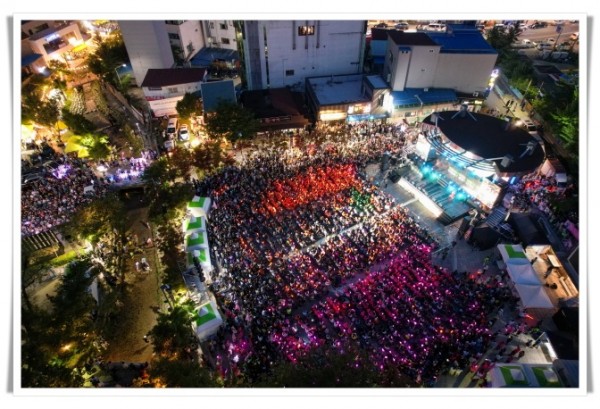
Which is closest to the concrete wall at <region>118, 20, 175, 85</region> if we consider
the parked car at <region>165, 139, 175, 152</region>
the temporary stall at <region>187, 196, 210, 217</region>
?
the parked car at <region>165, 139, 175, 152</region>

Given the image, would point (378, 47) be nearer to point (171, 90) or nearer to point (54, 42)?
point (171, 90)

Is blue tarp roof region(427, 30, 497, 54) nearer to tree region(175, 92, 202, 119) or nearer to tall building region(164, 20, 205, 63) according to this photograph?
tree region(175, 92, 202, 119)

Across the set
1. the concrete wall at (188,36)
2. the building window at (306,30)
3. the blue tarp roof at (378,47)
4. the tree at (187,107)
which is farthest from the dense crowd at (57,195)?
the blue tarp roof at (378,47)

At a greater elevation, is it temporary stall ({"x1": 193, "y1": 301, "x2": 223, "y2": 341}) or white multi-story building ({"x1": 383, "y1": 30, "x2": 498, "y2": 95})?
white multi-story building ({"x1": 383, "y1": 30, "x2": 498, "y2": 95})

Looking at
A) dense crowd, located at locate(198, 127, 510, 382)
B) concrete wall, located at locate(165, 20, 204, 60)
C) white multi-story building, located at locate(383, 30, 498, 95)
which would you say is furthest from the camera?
concrete wall, located at locate(165, 20, 204, 60)

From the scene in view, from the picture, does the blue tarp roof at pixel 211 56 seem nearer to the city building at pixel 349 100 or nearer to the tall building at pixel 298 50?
the tall building at pixel 298 50

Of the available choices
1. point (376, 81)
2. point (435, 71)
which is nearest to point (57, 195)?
point (376, 81)

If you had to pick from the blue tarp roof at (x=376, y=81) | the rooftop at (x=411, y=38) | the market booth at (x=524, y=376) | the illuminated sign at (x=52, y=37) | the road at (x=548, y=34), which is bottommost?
the market booth at (x=524, y=376)

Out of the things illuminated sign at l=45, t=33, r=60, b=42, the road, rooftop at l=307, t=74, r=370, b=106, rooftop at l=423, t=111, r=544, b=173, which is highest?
illuminated sign at l=45, t=33, r=60, b=42
